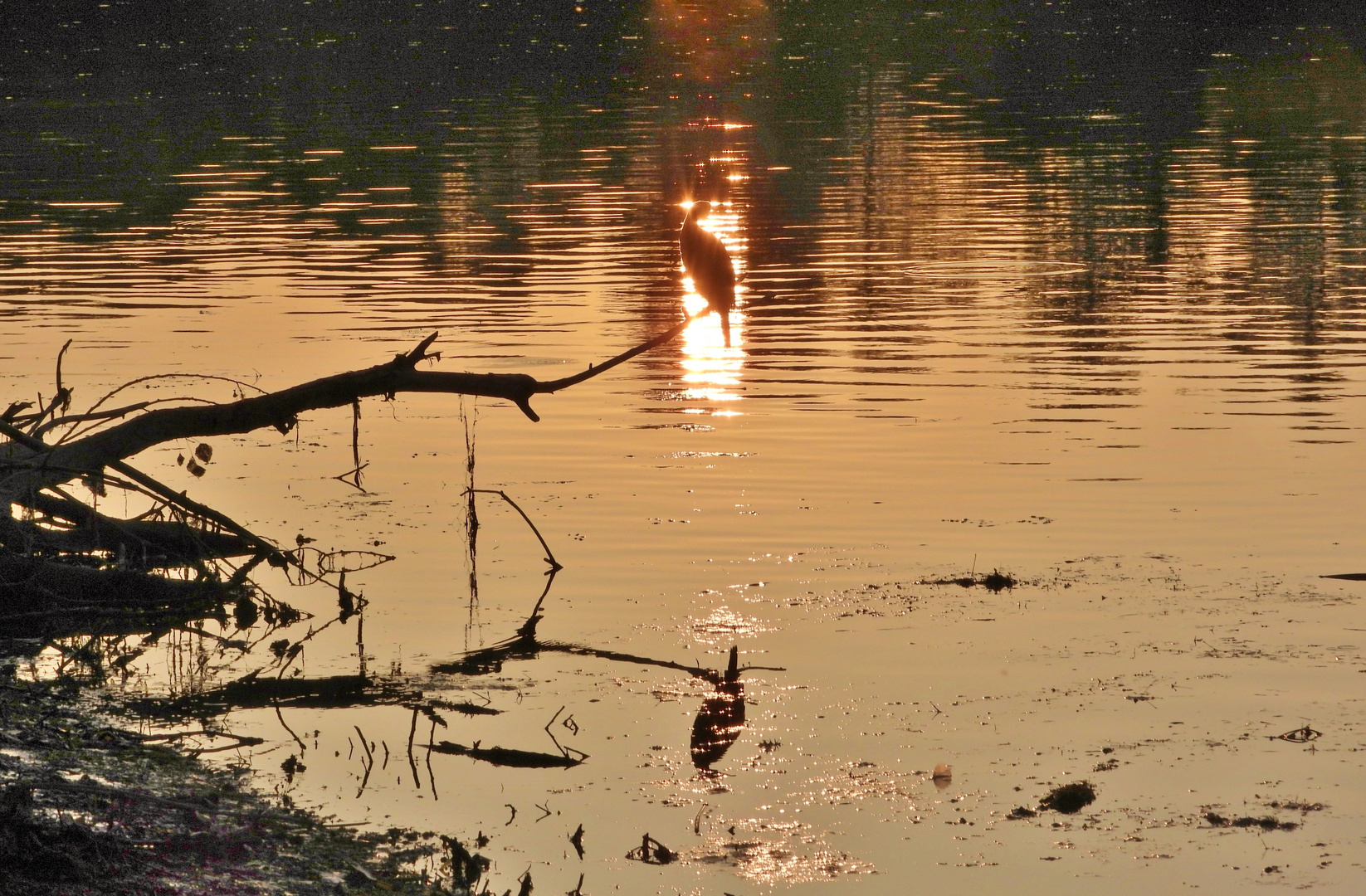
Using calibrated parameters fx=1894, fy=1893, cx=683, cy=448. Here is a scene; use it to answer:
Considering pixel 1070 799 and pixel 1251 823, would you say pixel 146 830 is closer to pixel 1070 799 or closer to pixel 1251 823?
pixel 1070 799

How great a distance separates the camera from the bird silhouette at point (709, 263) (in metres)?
8.71

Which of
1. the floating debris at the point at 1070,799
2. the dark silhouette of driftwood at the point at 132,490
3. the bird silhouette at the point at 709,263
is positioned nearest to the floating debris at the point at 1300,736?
the floating debris at the point at 1070,799

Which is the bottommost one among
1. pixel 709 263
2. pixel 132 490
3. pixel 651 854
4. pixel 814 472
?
pixel 651 854

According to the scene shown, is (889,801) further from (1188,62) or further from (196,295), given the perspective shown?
(1188,62)

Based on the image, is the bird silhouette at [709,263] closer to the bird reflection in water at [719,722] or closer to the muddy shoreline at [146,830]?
the bird reflection in water at [719,722]

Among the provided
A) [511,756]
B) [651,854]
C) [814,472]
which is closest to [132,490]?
[511,756]

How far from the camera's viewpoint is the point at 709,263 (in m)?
8.73

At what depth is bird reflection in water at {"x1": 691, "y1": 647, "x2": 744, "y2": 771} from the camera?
814cm

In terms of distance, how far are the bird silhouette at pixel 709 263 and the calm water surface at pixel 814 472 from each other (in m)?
1.85

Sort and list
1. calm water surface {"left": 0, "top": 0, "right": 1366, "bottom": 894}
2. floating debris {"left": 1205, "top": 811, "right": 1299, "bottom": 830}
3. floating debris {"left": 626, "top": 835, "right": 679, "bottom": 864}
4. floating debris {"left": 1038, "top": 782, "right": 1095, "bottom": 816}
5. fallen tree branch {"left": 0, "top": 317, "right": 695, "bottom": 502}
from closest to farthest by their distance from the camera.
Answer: floating debris {"left": 626, "top": 835, "right": 679, "bottom": 864} → floating debris {"left": 1205, "top": 811, "right": 1299, "bottom": 830} → floating debris {"left": 1038, "top": 782, "right": 1095, "bottom": 816} → calm water surface {"left": 0, "top": 0, "right": 1366, "bottom": 894} → fallen tree branch {"left": 0, "top": 317, "right": 695, "bottom": 502}

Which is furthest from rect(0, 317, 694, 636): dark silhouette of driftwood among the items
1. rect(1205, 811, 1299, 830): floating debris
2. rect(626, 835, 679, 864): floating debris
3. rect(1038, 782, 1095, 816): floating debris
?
rect(1205, 811, 1299, 830): floating debris

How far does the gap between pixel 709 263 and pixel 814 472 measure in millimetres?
4943

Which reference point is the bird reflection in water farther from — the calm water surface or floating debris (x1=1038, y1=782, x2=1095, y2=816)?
floating debris (x1=1038, y1=782, x2=1095, y2=816)

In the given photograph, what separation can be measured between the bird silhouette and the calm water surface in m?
1.85
